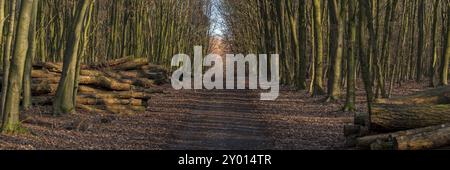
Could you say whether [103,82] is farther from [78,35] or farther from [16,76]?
[16,76]

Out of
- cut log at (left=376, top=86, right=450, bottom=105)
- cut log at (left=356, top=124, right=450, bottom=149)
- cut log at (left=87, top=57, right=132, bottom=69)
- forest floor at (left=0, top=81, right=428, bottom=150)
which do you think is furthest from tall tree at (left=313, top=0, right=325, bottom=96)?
cut log at (left=356, top=124, right=450, bottom=149)

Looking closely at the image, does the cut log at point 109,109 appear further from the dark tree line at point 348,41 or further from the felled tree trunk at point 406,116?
the felled tree trunk at point 406,116

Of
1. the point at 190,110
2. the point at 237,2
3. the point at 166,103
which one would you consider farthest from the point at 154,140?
the point at 237,2

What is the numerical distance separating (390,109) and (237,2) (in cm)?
3829

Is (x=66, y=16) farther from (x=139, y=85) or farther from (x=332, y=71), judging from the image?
(x=332, y=71)

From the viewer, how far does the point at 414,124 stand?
875cm

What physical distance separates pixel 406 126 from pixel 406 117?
0.55 feet

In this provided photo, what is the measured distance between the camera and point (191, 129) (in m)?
13.9

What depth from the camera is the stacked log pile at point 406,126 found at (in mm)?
7801

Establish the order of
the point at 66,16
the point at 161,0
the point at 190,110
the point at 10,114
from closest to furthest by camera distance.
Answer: the point at 10,114 < the point at 190,110 < the point at 66,16 < the point at 161,0

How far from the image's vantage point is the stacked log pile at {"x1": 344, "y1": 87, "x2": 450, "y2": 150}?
780cm

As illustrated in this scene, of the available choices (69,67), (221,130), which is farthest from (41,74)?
(221,130)

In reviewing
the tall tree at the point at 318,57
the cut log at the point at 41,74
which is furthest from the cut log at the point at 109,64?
the tall tree at the point at 318,57

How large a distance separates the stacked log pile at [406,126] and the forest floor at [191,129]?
94 centimetres
